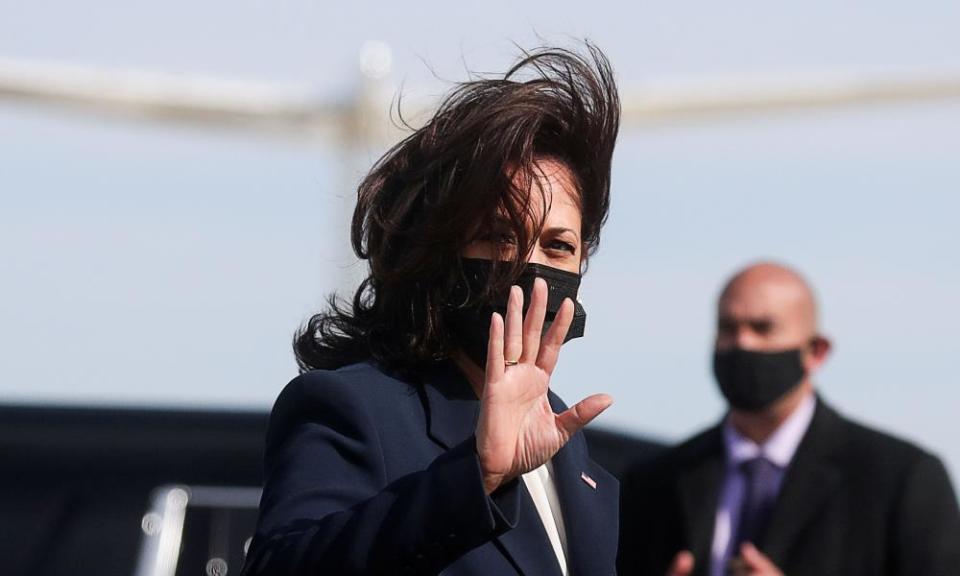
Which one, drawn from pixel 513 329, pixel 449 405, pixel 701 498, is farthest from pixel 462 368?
pixel 701 498

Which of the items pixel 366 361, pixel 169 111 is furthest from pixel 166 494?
pixel 169 111

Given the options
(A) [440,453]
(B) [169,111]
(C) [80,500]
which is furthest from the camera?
(B) [169,111]

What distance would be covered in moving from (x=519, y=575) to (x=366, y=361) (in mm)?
449

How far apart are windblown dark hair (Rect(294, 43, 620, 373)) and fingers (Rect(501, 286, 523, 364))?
174mm

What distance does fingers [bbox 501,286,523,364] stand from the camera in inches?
104

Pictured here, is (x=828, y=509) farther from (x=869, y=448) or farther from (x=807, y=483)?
(x=869, y=448)

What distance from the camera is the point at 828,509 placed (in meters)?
5.29

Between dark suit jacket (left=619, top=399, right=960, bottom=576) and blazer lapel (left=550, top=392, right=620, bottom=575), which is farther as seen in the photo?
dark suit jacket (left=619, top=399, right=960, bottom=576)

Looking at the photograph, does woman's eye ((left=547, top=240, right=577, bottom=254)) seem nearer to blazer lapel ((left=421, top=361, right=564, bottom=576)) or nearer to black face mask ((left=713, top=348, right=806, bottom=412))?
blazer lapel ((left=421, top=361, right=564, bottom=576))

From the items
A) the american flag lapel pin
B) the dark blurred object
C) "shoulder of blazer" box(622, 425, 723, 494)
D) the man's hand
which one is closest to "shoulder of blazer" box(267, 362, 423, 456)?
the american flag lapel pin

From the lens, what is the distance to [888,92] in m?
21.0

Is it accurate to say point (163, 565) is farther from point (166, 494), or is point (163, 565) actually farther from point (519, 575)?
point (519, 575)

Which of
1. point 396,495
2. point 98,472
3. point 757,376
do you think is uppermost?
point 396,495

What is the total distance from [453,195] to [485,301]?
18 centimetres
